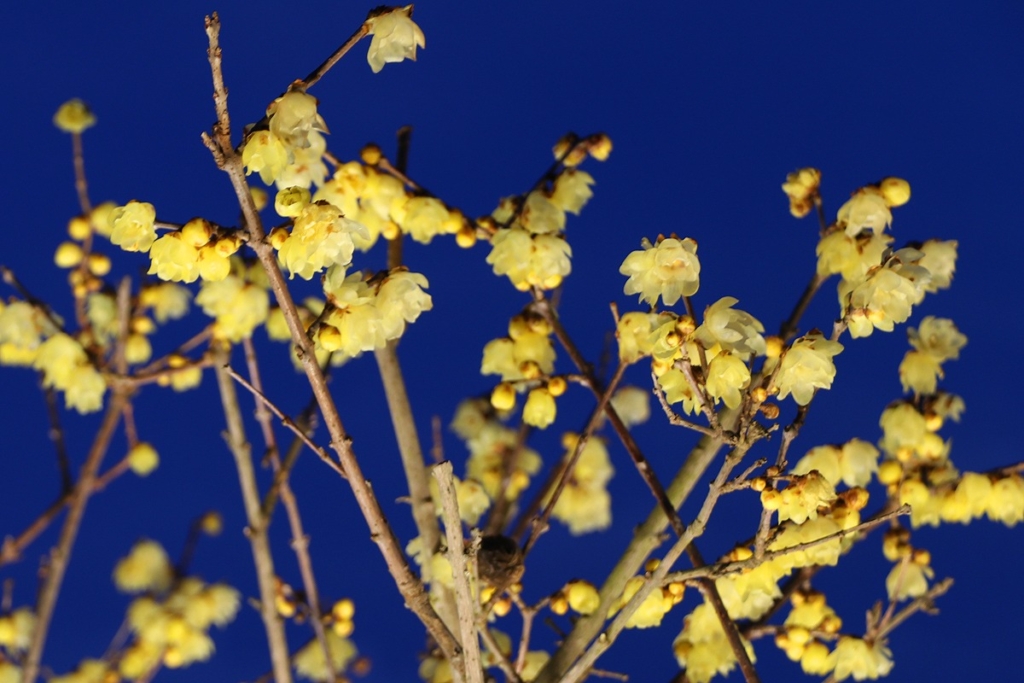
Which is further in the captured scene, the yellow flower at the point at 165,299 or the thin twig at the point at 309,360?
the yellow flower at the point at 165,299

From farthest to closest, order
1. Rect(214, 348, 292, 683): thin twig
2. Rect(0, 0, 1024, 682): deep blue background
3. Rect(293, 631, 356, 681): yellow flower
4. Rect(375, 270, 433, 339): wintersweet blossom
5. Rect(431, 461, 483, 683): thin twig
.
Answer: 1. Rect(0, 0, 1024, 682): deep blue background
2. Rect(293, 631, 356, 681): yellow flower
3. Rect(214, 348, 292, 683): thin twig
4. Rect(375, 270, 433, 339): wintersweet blossom
5. Rect(431, 461, 483, 683): thin twig

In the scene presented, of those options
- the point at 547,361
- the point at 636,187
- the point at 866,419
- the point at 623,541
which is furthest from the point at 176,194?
the point at 547,361

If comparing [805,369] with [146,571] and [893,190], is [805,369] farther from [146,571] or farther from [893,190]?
[146,571]

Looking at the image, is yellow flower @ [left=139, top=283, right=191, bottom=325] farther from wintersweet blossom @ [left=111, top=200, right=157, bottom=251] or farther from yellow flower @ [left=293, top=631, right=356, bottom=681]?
wintersweet blossom @ [left=111, top=200, right=157, bottom=251]

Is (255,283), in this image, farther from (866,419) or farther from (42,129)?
(42,129)

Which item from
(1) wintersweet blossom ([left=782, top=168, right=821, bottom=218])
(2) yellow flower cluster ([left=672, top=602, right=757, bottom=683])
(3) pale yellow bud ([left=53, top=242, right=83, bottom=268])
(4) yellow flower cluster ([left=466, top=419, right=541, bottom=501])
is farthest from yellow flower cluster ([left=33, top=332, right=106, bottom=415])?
(1) wintersweet blossom ([left=782, top=168, right=821, bottom=218])

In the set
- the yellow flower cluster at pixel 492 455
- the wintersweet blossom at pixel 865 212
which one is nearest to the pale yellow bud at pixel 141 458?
the yellow flower cluster at pixel 492 455

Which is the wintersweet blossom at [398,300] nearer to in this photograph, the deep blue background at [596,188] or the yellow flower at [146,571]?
the yellow flower at [146,571]
